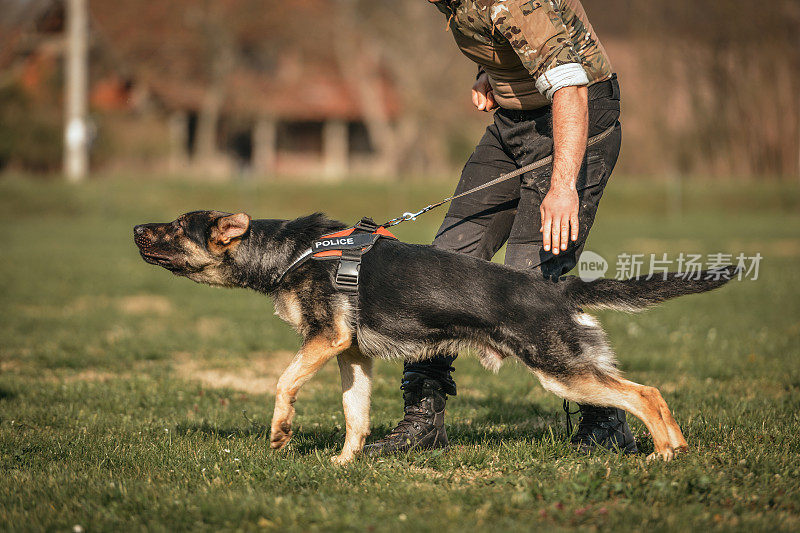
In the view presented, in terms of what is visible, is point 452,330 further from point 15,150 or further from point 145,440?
point 15,150

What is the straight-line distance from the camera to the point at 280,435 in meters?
4.35

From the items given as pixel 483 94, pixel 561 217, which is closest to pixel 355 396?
pixel 561 217

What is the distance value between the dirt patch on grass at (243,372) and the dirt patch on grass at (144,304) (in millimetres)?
3009

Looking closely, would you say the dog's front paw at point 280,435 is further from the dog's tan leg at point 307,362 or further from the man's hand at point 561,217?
the man's hand at point 561,217

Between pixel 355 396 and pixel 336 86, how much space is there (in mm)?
40178

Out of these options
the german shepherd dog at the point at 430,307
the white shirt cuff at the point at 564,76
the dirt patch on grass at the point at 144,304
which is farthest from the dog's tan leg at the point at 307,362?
the dirt patch on grass at the point at 144,304

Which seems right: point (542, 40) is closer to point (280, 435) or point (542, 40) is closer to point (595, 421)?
point (595, 421)

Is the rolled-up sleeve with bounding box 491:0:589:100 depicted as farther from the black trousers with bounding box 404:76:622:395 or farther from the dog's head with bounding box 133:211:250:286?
the dog's head with bounding box 133:211:250:286

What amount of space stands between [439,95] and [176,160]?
46.4 ft

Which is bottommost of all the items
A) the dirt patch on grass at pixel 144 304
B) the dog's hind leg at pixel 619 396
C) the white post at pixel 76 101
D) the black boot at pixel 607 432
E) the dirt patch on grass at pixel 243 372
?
the dirt patch on grass at pixel 243 372

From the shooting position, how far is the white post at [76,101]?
28722 mm

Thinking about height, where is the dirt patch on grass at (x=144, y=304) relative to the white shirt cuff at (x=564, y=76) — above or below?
below

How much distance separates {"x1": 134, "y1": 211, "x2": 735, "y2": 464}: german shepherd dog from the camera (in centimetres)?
409

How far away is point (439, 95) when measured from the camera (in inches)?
1623
